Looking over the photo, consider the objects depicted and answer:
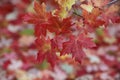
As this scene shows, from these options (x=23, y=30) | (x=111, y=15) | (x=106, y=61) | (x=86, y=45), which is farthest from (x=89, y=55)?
(x=86, y=45)

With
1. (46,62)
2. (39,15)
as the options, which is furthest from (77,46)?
(46,62)

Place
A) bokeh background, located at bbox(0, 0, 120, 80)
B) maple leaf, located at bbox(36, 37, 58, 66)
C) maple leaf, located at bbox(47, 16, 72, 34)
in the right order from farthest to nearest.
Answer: bokeh background, located at bbox(0, 0, 120, 80) → maple leaf, located at bbox(36, 37, 58, 66) → maple leaf, located at bbox(47, 16, 72, 34)

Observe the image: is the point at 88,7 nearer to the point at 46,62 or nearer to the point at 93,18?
the point at 93,18

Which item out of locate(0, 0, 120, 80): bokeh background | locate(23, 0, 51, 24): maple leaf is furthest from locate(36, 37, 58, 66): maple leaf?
locate(0, 0, 120, 80): bokeh background

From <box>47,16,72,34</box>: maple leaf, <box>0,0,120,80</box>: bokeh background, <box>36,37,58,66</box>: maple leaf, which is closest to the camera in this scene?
<box>47,16,72,34</box>: maple leaf

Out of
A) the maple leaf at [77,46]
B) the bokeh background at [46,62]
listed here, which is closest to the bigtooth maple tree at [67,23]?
the maple leaf at [77,46]

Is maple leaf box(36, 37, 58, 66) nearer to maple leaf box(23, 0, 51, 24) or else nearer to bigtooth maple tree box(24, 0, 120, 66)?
bigtooth maple tree box(24, 0, 120, 66)

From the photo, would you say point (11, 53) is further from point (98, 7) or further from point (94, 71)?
point (98, 7)
